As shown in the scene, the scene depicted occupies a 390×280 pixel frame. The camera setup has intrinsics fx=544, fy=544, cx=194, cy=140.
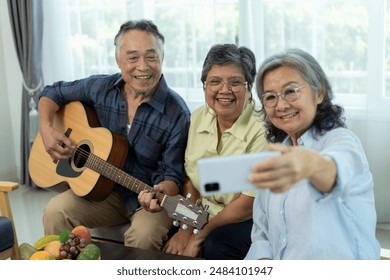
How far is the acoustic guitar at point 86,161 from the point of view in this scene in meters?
1.92

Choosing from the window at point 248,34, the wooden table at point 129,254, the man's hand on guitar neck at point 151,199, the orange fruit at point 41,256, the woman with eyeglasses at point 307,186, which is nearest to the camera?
the woman with eyeglasses at point 307,186

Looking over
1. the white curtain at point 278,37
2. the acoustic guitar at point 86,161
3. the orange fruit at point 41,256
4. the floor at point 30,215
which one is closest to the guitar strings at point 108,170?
the acoustic guitar at point 86,161

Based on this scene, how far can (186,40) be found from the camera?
287cm

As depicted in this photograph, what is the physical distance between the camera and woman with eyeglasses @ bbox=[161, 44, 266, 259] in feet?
5.72

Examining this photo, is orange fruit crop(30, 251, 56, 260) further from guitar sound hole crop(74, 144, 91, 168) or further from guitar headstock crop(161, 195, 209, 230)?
guitar sound hole crop(74, 144, 91, 168)

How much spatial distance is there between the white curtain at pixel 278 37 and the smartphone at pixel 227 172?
187 cm

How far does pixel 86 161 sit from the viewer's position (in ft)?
6.52

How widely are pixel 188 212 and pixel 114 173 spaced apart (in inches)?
15.7

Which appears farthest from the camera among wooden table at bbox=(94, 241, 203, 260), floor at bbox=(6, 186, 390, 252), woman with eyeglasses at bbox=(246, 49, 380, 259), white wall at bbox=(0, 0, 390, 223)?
white wall at bbox=(0, 0, 390, 223)

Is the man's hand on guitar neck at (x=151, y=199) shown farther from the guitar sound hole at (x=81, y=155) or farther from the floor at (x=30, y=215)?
the floor at (x=30, y=215)

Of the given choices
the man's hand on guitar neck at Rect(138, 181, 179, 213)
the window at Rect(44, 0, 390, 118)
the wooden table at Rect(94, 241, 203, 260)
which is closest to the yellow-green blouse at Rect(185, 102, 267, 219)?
the man's hand on guitar neck at Rect(138, 181, 179, 213)

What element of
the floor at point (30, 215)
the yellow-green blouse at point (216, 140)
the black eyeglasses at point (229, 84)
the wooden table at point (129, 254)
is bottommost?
the floor at point (30, 215)

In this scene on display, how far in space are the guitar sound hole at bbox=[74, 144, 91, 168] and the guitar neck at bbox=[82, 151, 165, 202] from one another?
0.03 m

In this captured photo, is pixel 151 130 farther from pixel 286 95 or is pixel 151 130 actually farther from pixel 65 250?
pixel 286 95
